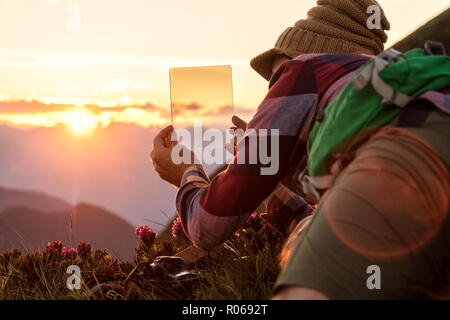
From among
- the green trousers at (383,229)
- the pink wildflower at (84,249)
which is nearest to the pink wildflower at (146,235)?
the pink wildflower at (84,249)

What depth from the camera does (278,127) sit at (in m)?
2.30

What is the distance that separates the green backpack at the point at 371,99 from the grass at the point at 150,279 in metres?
1.00

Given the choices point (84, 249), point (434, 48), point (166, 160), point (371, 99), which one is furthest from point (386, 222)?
point (84, 249)

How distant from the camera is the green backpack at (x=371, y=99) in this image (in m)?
1.86

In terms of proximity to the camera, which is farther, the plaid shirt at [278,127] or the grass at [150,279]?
the grass at [150,279]

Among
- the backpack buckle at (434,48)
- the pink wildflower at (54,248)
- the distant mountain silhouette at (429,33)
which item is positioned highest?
the distant mountain silhouette at (429,33)

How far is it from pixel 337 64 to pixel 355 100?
1.57 ft

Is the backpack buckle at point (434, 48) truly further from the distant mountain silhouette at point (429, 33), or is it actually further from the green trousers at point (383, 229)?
the distant mountain silhouette at point (429, 33)

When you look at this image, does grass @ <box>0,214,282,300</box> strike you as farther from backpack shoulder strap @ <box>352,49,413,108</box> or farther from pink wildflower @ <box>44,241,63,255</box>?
backpack shoulder strap @ <box>352,49,413,108</box>

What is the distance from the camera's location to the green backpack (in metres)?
1.86

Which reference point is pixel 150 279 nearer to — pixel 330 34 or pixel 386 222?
pixel 386 222

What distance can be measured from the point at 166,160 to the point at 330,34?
130cm

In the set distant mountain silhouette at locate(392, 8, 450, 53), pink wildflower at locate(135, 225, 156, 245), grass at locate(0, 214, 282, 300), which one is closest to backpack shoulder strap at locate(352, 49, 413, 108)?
grass at locate(0, 214, 282, 300)

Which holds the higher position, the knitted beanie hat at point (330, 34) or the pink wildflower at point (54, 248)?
the knitted beanie hat at point (330, 34)
